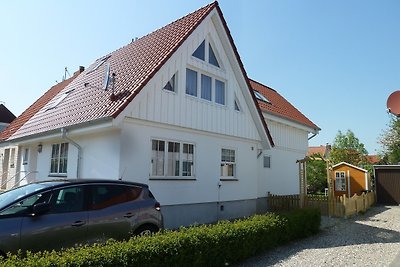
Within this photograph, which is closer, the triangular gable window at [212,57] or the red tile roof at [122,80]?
the red tile roof at [122,80]

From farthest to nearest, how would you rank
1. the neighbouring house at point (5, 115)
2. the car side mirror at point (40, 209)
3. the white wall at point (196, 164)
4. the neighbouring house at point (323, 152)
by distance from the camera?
the neighbouring house at point (5, 115), the neighbouring house at point (323, 152), the white wall at point (196, 164), the car side mirror at point (40, 209)

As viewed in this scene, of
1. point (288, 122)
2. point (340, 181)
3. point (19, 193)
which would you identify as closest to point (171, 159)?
point (19, 193)

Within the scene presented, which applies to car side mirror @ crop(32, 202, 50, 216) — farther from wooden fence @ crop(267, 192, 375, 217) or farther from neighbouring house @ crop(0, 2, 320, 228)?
wooden fence @ crop(267, 192, 375, 217)

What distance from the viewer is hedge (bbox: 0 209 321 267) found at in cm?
520

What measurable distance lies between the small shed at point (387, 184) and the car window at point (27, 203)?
92.1ft

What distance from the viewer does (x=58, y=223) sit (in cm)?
656

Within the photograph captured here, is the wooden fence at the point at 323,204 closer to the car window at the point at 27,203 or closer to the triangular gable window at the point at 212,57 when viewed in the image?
the triangular gable window at the point at 212,57

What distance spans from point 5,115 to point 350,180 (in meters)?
37.6

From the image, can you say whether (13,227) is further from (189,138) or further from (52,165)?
(52,165)

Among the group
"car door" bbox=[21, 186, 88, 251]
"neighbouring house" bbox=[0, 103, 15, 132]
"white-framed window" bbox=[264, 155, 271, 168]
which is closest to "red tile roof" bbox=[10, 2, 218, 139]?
"car door" bbox=[21, 186, 88, 251]

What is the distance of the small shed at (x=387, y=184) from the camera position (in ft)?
91.0

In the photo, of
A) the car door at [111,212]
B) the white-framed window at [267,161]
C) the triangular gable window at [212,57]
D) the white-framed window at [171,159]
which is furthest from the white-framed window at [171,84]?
the white-framed window at [267,161]

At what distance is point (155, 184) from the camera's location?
11.7m

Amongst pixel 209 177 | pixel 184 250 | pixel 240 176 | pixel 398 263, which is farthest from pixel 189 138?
pixel 398 263
